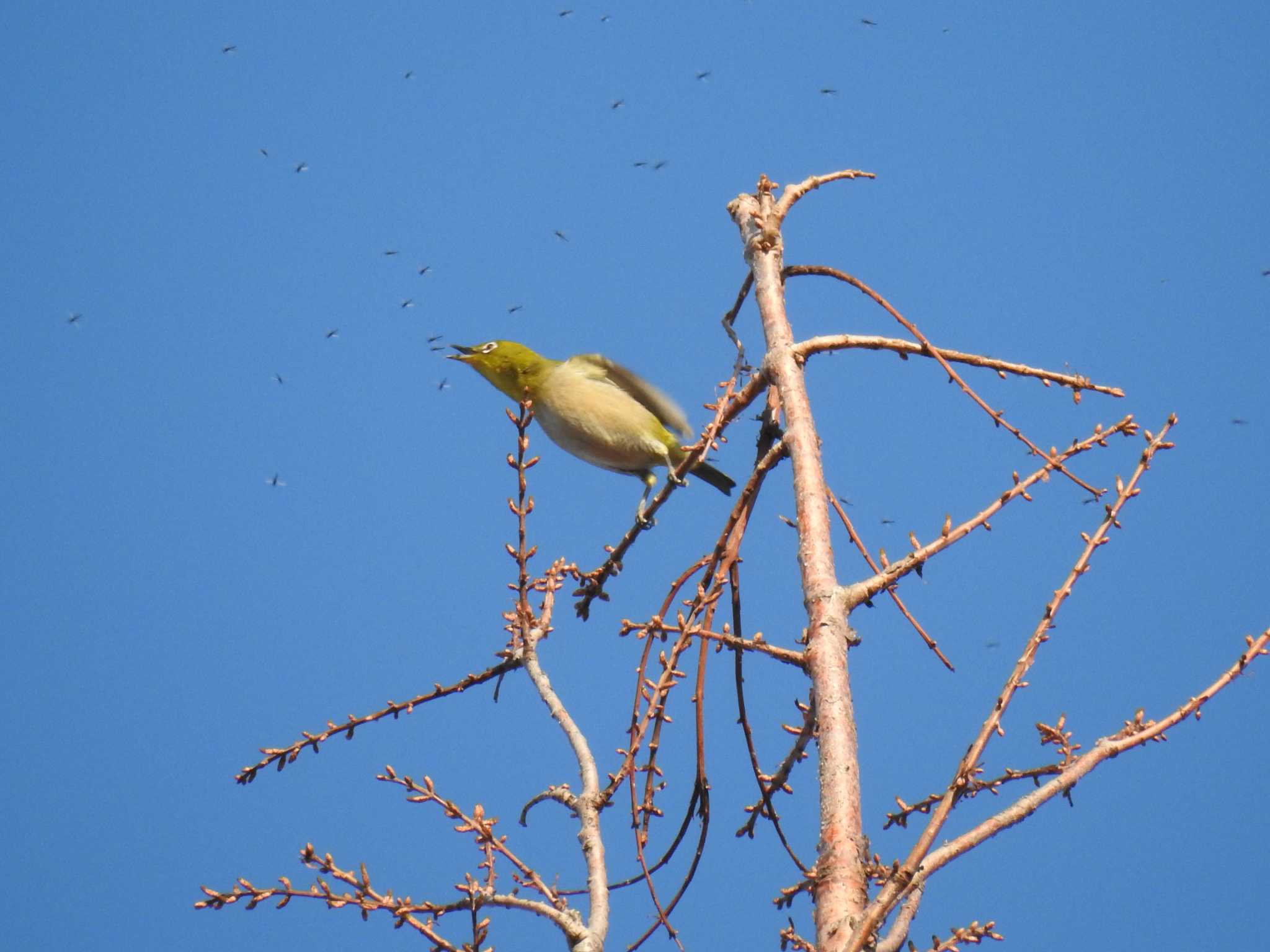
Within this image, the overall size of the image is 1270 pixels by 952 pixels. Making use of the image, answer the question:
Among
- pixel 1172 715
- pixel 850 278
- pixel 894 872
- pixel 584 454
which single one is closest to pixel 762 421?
pixel 850 278

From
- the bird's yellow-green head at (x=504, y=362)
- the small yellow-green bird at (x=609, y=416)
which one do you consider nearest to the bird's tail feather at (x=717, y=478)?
the small yellow-green bird at (x=609, y=416)

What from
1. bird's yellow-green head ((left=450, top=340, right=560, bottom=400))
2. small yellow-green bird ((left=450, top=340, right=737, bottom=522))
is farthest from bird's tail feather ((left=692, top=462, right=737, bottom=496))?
bird's yellow-green head ((left=450, top=340, right=560, bottom=400))

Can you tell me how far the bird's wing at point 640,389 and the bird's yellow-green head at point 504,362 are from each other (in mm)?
447

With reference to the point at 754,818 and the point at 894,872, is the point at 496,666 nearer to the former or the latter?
the point at 754,818

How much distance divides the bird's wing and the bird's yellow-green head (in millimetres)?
447

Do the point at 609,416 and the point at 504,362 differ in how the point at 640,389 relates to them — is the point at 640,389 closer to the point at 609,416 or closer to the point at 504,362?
the point at 609,416

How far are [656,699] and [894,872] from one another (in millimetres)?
925

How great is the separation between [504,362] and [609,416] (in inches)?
47.0

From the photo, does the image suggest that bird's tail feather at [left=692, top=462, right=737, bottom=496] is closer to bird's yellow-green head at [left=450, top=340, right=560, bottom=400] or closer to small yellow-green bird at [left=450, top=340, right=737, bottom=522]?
small yellow-green bird at [left=450, top=340, right=737, bottom=522]

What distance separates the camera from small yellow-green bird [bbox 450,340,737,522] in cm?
772

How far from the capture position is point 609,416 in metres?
7.71

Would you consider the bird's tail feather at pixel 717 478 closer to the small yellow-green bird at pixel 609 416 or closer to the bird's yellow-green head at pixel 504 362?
the small yellow-green bird at pixel 609 416

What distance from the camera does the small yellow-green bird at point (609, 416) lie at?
7723 mm

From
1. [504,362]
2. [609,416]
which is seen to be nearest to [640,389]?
[609,416]
